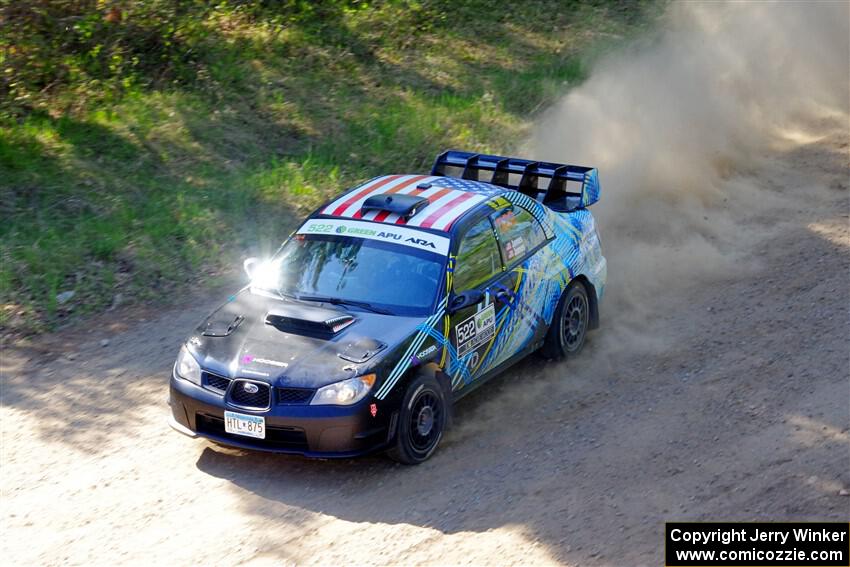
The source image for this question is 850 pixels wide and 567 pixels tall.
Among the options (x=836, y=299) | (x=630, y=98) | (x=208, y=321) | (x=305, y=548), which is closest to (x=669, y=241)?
(x=836, y=299)

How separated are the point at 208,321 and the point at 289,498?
1.55 m

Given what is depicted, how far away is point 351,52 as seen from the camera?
1727cm

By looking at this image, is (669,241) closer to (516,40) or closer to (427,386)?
(427,386)

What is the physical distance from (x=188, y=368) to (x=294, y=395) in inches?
35.6

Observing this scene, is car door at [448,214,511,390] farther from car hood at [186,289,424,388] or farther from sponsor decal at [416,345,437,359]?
car hood at [186,289,424,388]

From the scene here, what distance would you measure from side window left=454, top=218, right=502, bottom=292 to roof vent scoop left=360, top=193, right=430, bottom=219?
474mm

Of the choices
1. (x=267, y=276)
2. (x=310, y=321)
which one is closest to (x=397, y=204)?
(x=267, y=276)

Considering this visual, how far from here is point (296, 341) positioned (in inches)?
290

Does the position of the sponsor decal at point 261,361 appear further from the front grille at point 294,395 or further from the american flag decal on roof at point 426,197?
the american flag decal on roof at point 426,197

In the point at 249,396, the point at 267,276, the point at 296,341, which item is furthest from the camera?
the point at 267,276

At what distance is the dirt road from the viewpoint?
21.4 ft

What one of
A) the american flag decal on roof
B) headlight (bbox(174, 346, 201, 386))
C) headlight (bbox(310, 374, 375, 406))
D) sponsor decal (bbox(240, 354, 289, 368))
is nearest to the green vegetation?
the american flag decal on roof

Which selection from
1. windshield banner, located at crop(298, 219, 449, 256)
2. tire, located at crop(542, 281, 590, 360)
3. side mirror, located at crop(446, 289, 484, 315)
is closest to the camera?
side mirror, located at crop(446, 289, 484, 315)

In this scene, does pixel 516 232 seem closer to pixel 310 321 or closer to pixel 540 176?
pixel 540 176
